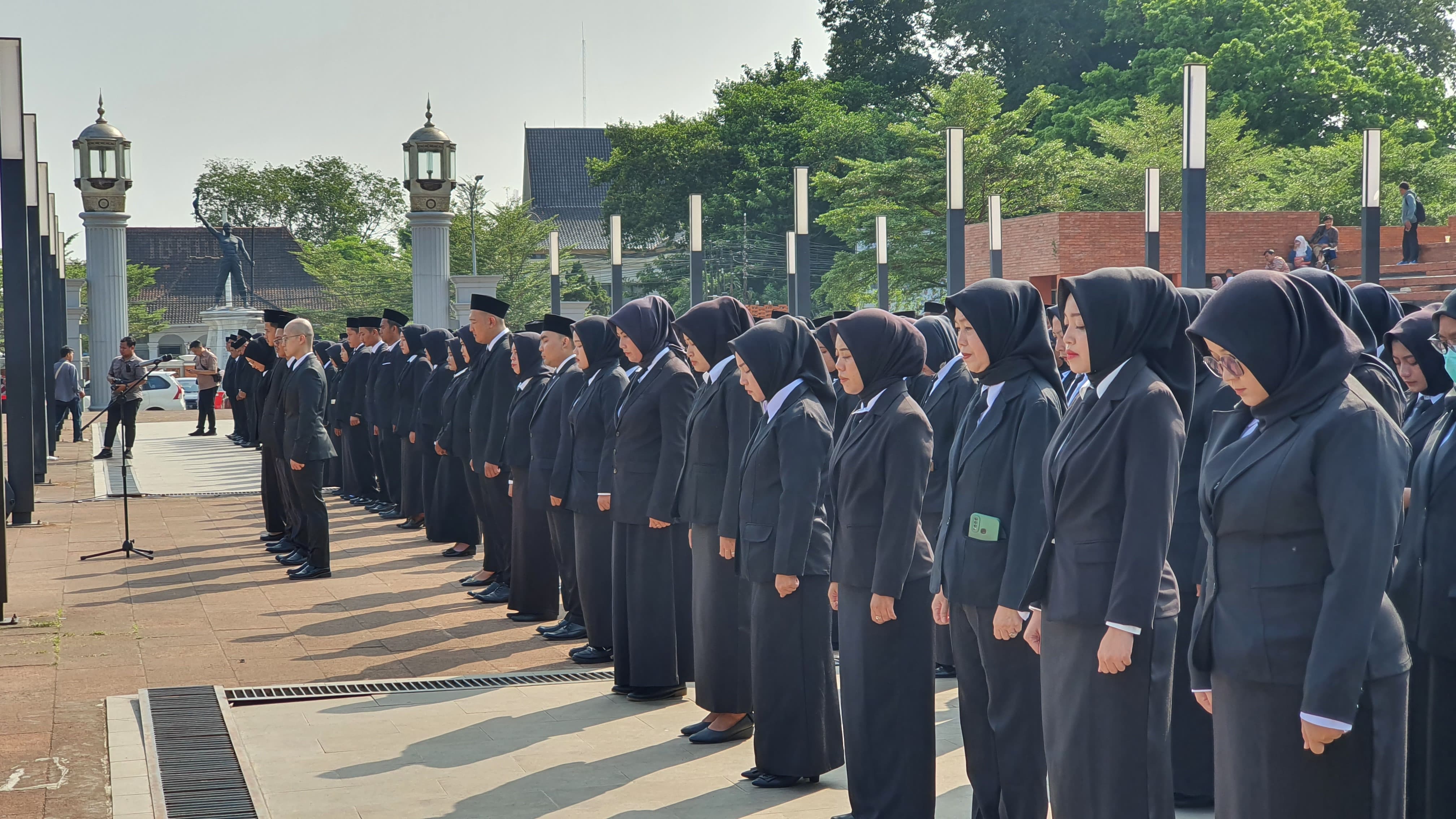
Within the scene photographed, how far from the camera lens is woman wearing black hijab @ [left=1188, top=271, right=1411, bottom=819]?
3.39m

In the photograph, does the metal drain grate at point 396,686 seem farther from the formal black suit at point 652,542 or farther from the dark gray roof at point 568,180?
the dark gray roof at point 568,180

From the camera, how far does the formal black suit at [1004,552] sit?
4.70 metres

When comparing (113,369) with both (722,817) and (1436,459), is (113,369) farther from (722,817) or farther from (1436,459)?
(1436,459)

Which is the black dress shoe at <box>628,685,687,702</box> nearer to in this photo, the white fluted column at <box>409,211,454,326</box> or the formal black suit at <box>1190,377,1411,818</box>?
the formal black suit at <box>1190,377,1411,818</box>

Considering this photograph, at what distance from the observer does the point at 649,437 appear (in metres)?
7.62

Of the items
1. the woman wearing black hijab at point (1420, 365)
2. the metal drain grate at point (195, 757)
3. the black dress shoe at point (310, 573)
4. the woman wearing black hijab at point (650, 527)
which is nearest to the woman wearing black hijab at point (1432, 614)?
the woman wearing black hijab at point (1420, 365)

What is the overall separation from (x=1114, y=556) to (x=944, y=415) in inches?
148

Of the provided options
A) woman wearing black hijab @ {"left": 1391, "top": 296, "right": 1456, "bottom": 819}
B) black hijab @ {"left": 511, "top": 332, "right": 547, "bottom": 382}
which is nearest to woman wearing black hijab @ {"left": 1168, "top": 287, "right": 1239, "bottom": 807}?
woman wearing black hijab @ {"left": 1391, "top": 296, "right": 1456, "bottom": 819}

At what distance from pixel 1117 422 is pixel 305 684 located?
206 inches

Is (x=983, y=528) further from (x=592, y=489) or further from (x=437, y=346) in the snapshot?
(x=437, y=346)

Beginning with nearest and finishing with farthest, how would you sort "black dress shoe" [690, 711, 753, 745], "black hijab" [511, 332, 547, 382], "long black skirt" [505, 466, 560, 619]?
"black dress shoe" [690, 711, 753, 745] < "long black skirt" [505, 466, 560, 619] < "black hijab" [511, 332, 547, 382]

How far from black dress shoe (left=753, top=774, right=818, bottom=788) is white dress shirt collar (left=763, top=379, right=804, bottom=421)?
1.44 m

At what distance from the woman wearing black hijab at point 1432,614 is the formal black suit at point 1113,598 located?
863 millimetres

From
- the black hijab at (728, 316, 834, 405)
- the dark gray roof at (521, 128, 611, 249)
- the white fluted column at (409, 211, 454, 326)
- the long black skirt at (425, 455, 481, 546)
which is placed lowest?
the long black skirt at (425, 455, 481, 546)
